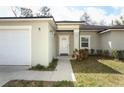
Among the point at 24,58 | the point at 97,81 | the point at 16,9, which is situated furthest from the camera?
the point at 16,9

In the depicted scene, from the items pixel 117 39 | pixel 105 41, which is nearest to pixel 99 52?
pixel 105 41

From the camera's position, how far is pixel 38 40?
1433 cm

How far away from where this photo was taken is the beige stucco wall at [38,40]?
1424 centimetres

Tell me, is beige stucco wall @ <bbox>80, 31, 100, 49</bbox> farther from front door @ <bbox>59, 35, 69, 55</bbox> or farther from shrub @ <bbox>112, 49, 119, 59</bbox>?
shrub @ <bbox>112, 49, 119, 59</bbox>

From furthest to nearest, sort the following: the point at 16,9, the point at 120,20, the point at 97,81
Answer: the point at 120,20 < the point at 16,9 < the point at 97,81

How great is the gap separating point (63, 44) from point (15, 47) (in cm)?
1202

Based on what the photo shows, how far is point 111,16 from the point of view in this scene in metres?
56.4

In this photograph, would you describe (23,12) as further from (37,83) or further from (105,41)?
(37,83)

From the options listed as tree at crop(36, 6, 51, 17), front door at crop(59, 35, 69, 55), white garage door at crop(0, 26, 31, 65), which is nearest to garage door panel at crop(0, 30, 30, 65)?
white garage door at crop(0, 26, 31, 65)

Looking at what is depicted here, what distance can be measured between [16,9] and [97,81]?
39.5 m

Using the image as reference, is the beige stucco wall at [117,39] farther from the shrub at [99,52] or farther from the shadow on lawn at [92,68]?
the shadow on lawn at [92,68]

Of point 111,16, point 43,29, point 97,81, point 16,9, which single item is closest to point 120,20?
point 111,16

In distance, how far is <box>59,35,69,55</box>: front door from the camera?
25734 mm
